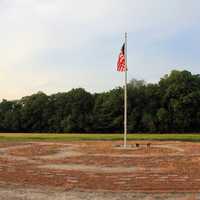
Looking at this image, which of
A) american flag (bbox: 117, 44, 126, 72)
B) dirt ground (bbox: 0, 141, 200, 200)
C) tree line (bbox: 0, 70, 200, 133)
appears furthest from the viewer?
tree line (bbox: 0, 70, 200, 133)

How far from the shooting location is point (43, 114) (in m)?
89.2

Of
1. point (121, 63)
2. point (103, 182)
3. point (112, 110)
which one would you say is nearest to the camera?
point (103, 182)

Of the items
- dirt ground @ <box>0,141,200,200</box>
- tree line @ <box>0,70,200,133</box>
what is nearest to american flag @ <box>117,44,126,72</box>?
dirt ground @ <box>0,141,200,200</box>

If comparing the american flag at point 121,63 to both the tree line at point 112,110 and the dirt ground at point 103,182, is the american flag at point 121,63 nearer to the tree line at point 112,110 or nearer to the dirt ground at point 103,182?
the dirt ground at point 103,182

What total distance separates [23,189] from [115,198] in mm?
3035

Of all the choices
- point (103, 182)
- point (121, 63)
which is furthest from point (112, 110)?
A: point (103, 182)

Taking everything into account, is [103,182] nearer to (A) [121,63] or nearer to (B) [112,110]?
(A) [121,63]

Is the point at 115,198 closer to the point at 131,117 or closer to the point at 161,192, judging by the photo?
the point at 161,192

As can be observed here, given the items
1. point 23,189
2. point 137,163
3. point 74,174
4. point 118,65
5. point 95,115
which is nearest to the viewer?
point 23,189

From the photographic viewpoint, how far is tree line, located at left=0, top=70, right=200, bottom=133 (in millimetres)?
78875

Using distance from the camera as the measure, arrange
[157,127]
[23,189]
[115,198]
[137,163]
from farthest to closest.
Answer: [157,127] → [137,163] → [23,189] → [115,198]

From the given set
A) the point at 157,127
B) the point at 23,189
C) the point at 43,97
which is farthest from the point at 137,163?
the point at 43,97

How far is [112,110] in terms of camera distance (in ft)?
278

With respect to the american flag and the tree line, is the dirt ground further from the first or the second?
the tree line
